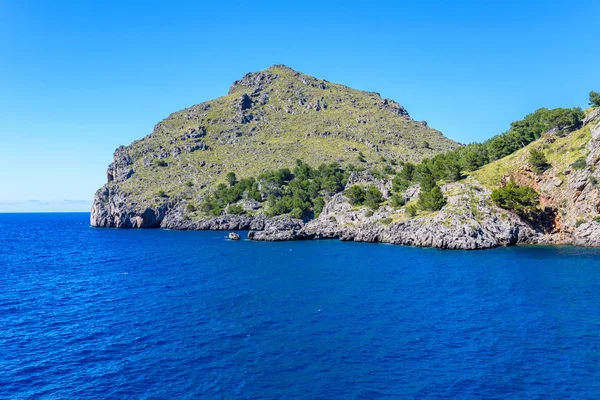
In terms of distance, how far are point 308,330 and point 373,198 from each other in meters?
106

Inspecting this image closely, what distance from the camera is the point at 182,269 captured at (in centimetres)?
9094

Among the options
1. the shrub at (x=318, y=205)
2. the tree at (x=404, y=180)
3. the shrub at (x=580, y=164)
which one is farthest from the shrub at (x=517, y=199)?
the shrub at (x=318, y=205)

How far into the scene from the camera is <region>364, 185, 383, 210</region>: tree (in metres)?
150

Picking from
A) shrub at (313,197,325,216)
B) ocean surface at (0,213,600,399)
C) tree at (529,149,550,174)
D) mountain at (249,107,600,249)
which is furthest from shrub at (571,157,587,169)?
shrub at (313,197,325,216)

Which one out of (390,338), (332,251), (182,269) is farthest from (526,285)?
(182,269)

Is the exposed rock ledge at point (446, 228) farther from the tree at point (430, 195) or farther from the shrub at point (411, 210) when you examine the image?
the shrub at point (411, 210)

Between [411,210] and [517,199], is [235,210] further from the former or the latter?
[517,199]

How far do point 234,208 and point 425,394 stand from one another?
16562cm

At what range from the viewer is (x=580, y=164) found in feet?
376

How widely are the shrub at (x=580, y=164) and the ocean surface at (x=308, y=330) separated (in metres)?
33.4

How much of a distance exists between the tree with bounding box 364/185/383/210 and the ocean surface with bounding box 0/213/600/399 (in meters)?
56.3

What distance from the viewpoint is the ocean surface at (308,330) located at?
1417 inches

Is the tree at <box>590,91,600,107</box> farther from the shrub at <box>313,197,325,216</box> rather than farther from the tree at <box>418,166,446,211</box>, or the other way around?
the shrub at <box>313,197,325,216</box>

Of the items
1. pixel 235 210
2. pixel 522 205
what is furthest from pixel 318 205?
pixel 522 205
